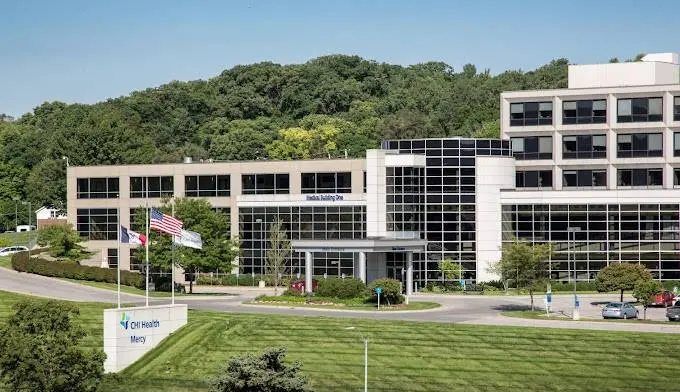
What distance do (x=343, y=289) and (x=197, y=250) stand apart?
1391 cm

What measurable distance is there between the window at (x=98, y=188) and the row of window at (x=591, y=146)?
40.4 metres

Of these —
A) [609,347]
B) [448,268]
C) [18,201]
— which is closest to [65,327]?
[609,347]

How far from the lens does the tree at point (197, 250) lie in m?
104

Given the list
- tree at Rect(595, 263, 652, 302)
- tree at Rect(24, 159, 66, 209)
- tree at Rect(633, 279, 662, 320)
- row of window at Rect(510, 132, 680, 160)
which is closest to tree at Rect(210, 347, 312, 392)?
tree at Rect(633, 279, 662, 320)

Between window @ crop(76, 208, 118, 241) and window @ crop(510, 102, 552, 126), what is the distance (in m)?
40.8

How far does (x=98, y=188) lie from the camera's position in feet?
427

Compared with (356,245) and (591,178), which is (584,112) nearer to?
(591,178)

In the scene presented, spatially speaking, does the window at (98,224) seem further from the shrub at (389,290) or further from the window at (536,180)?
the shrub at (389,290)

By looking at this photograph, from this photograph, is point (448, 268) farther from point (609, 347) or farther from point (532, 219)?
point (609, 347)

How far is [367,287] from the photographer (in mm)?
99250

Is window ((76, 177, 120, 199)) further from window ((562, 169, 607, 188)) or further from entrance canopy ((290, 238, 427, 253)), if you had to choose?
window ((562, 169, 607, 188))

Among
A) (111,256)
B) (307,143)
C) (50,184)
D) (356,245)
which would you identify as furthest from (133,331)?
(307,143)

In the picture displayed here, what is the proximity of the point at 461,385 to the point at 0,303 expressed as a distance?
40.4m

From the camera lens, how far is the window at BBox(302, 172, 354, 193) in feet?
390
